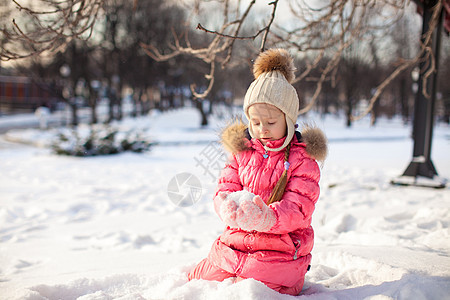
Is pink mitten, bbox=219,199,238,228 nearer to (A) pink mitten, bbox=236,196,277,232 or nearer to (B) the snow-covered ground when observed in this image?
(A) pink mitten, bbox=236,196,277,232

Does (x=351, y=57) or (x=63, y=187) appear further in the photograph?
(x=351, y=57)

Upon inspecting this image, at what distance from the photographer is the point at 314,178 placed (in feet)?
6.55

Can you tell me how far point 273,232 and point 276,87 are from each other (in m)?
0.80

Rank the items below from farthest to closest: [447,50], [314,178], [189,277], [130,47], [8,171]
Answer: [447,50] < [130,47] < [8,171] < [189,277] < [314,178]

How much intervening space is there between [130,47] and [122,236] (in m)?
21.6

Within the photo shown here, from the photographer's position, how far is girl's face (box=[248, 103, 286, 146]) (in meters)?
2.02

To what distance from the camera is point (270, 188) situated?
2004 mm

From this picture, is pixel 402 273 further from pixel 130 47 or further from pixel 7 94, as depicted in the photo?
pixel 7 94

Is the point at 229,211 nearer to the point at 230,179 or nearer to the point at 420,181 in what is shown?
the point at 230,179

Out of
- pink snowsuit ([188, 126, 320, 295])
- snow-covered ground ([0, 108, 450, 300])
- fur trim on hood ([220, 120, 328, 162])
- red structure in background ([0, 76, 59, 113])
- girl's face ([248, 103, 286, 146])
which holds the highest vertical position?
red structure in background ([0, 76, 59, 113])

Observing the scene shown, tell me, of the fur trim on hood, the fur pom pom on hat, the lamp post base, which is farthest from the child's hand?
the lamp post base

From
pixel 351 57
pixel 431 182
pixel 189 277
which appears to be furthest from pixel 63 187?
pixel 351 57

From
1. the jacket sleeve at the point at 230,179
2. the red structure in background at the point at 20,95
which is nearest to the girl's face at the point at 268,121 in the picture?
the jacket sleeve at the point at 230,179

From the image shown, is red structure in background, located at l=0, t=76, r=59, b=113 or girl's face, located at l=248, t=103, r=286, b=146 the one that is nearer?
girl's face, located at l=248, t=103, r=286, b=146
